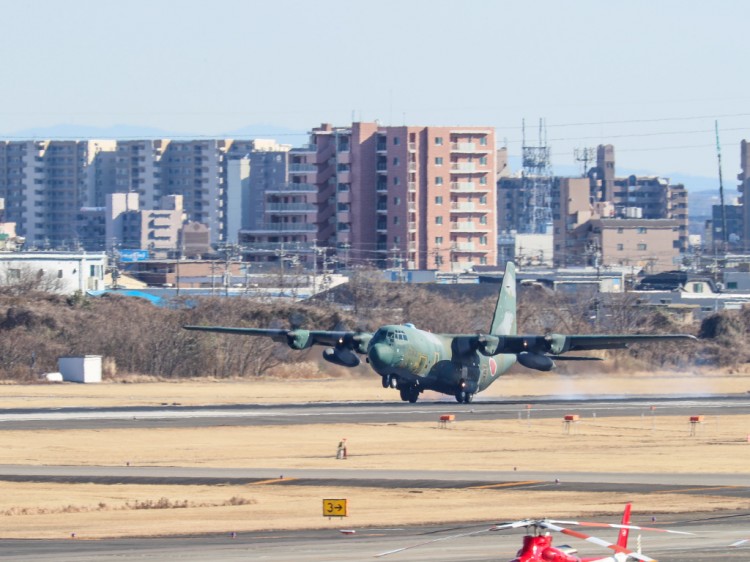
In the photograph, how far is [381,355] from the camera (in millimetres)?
60375

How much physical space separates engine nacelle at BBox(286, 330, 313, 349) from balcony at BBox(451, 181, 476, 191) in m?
123

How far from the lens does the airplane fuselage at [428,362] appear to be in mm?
61000

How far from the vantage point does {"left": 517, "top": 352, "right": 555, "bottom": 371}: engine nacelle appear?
2520 inches

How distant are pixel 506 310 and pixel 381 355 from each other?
1240cm

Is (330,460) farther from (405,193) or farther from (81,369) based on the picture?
(405,193)

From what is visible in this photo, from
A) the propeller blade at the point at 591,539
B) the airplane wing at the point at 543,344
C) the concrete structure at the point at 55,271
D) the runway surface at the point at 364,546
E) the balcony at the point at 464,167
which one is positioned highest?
Answer: the balcony at the point at 464,167

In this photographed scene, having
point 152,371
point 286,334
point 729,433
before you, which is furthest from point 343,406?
point 152,371

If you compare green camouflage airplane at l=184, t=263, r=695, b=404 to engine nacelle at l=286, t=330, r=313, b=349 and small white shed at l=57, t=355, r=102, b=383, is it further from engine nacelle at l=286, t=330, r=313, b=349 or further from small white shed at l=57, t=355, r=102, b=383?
small white shed at l=57, t=355, r=102, b=383

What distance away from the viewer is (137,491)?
1451 inches

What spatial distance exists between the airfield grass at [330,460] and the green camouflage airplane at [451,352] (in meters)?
1.88

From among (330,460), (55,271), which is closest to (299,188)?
(55,271)

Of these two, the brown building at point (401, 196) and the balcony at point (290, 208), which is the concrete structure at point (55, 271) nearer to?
the brown building at point (401, 196)

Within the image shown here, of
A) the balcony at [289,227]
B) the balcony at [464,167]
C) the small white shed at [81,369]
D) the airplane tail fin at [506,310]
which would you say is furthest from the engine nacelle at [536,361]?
the balcony at [289,227]

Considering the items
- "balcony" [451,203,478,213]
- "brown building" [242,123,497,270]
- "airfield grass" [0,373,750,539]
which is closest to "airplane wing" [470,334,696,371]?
"airfield grass" [0,373,750,539]
